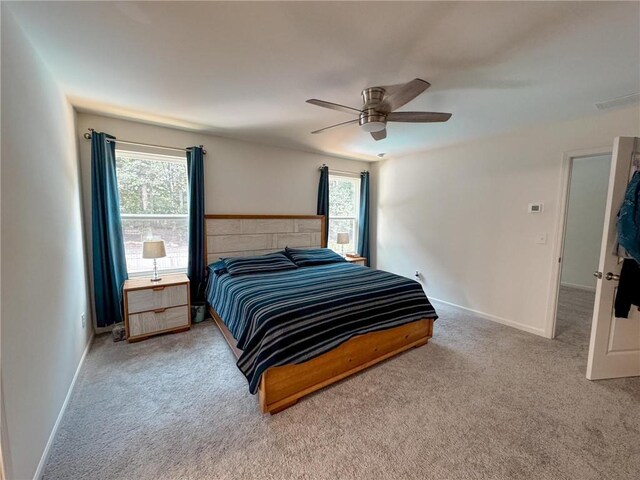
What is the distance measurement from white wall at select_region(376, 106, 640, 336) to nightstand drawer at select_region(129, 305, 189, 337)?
11.9ft

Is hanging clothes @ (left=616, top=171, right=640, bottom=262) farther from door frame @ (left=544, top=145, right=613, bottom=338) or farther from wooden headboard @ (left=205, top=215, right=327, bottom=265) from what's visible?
wooden headboard @ (left=205, top=215, right=327, bottom=265)

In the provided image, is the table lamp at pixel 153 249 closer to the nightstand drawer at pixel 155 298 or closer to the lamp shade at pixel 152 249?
the lamp shade at pixel 152 249

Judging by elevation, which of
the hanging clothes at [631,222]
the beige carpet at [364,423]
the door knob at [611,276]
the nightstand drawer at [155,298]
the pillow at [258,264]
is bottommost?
the beige carpet at [364,423]

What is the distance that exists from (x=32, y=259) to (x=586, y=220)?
24.1 ft

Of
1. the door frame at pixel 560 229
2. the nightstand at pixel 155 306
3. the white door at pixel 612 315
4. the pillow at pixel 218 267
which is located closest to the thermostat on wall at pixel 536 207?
the door frame at pixel 560 229

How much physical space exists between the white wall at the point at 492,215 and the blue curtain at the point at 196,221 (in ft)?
10.8

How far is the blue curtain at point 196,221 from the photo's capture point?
3.38 metres

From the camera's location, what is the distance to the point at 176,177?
136 inches

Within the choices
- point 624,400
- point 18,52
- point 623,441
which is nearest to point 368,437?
point 623,441

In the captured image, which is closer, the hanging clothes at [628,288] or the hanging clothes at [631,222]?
the hanging clothes at [631,222]

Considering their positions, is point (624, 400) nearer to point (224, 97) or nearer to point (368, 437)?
point (368, 437)

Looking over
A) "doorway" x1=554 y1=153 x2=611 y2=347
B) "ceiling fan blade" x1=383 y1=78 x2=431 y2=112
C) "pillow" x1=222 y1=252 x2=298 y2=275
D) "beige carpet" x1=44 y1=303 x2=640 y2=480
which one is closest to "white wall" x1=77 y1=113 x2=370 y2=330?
"pillow" x1=222 y1=252 x2=298 y2=275

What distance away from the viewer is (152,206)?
3.32m

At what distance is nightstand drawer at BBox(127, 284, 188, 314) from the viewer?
2840 millimetres
